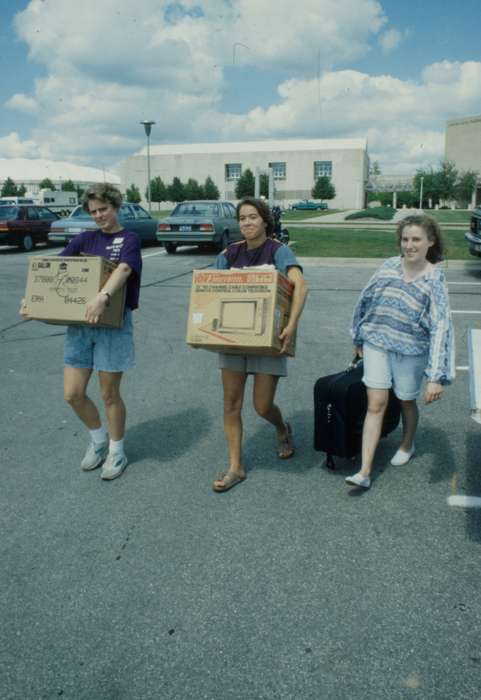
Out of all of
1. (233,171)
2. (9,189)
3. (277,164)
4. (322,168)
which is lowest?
(9,189)

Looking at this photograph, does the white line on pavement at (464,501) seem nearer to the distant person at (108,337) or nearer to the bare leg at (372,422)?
the bare leg at (372,422)

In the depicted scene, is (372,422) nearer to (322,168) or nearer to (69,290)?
(69,290)

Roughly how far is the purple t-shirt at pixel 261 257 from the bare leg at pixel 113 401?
0.97 m

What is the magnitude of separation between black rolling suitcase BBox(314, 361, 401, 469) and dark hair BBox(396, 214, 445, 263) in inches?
34.6

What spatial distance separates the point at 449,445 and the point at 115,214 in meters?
2.82

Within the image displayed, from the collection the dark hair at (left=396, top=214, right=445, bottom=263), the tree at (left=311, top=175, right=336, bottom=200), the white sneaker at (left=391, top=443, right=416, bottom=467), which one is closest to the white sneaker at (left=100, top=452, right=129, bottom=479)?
the white sneaker at (left=391, top=443, right=416, bottom=467)

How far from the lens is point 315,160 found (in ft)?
313

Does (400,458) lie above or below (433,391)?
below

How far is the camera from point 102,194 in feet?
11.6

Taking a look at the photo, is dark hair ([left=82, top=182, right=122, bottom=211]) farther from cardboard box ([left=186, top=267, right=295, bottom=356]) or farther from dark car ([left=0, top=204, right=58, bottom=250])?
dark car ([left=0, top=204, right=58, bottom=250])

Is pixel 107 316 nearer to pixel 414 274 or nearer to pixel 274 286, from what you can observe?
pixel 274 286

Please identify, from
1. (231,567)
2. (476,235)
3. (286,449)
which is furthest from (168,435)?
(476,235)

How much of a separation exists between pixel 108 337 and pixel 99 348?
0.30ft

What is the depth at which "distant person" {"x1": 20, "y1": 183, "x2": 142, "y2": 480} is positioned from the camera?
11.8ft
